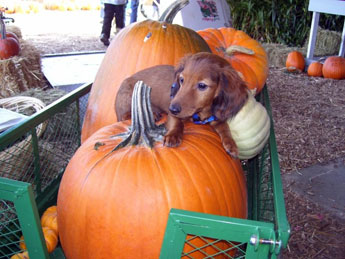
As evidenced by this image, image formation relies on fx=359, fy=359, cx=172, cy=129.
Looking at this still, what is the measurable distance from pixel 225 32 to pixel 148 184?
2086 mm

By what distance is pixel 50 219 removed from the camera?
1.87 meters

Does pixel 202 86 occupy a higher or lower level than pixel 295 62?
higher

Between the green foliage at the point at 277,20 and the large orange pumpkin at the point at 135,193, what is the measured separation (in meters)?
8.14

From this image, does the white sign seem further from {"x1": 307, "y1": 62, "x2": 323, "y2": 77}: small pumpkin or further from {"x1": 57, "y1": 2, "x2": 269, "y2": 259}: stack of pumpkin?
{"x1": 57, "y1": 2, "x2": 269, "y2": 259}: stack of pumpkin

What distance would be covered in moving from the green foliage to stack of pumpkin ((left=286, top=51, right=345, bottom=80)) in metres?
1.79

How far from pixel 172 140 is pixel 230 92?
38 cm

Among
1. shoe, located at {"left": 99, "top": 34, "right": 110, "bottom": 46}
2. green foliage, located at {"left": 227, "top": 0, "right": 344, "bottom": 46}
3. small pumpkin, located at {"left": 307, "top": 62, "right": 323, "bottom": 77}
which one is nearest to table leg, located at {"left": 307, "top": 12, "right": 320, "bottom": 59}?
small pumpkin, located at {"left": 307, "top": 62, "right": 323, "bottom": 77}

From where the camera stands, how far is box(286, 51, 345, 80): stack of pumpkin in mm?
6746

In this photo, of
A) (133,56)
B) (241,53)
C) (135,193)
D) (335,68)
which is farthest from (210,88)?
(335,68)

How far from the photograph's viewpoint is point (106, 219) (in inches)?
57.3

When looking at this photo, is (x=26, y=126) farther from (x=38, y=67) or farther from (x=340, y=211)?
(x=38, y=67)

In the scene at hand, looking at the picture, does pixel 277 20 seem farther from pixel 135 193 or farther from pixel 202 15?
pixel 135 193

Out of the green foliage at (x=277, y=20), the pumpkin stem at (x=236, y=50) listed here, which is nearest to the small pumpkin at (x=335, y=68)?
the green foliage at (x=277, y=20)

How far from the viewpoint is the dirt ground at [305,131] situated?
2.87 metres
